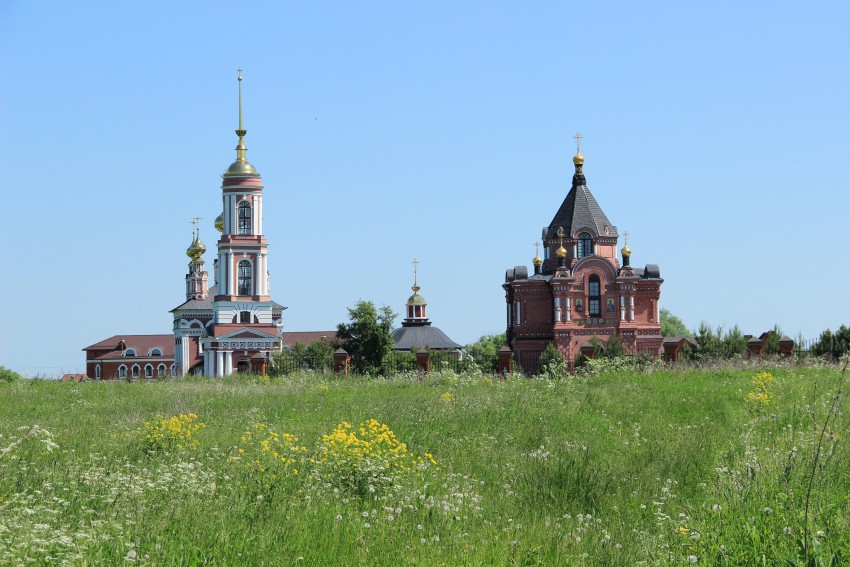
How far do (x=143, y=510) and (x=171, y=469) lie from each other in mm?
2038

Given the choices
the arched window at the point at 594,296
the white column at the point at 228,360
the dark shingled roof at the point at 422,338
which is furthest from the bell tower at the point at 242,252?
the arched window at the point at 594,296

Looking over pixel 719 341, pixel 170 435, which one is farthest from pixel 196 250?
pixel 170 435

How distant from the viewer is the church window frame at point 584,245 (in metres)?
52.5

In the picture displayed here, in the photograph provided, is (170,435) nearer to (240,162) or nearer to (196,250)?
(240,162)

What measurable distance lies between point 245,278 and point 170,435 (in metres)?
52.7

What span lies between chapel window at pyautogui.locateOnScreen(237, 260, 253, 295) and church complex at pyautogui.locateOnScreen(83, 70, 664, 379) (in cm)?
6

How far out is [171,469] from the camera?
9.72m

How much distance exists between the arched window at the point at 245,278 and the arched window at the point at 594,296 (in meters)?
22.0

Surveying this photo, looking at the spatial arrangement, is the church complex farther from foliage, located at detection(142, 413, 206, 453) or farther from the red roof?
foliage, located at detection(142, 413, 206, 453)

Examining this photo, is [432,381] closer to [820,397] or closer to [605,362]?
[605,362]

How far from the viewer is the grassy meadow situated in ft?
24.2

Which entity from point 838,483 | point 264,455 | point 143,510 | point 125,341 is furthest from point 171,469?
point 125,341

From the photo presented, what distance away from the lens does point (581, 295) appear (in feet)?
168

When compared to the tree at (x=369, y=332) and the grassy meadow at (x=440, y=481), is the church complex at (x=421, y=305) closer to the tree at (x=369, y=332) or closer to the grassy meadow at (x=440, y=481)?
the tree at (x=369, y=332)
